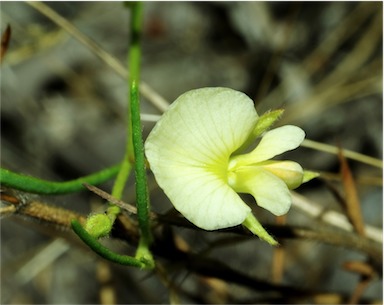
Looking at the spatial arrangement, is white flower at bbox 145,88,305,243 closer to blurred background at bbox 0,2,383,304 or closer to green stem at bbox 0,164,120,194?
green stem at bbox 0,164,120,194

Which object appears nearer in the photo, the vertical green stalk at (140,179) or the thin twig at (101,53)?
the vertical green stalk at (140,179)

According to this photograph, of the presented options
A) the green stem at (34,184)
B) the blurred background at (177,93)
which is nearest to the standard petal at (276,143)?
the green stem at (34,184)

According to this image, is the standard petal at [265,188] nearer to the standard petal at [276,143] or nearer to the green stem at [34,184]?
the standard petal at [276,143]

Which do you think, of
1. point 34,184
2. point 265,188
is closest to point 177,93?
point 34,184

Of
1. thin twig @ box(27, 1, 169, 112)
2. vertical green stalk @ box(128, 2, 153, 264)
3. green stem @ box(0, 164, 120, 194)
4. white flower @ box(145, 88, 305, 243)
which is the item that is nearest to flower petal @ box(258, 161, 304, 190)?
white flower @ box(145, 88, 305, 243)

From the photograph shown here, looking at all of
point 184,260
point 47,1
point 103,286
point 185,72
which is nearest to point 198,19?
point 185,72

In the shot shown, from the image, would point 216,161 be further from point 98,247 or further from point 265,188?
point 98,247

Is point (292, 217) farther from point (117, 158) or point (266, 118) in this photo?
point (266, 118)
